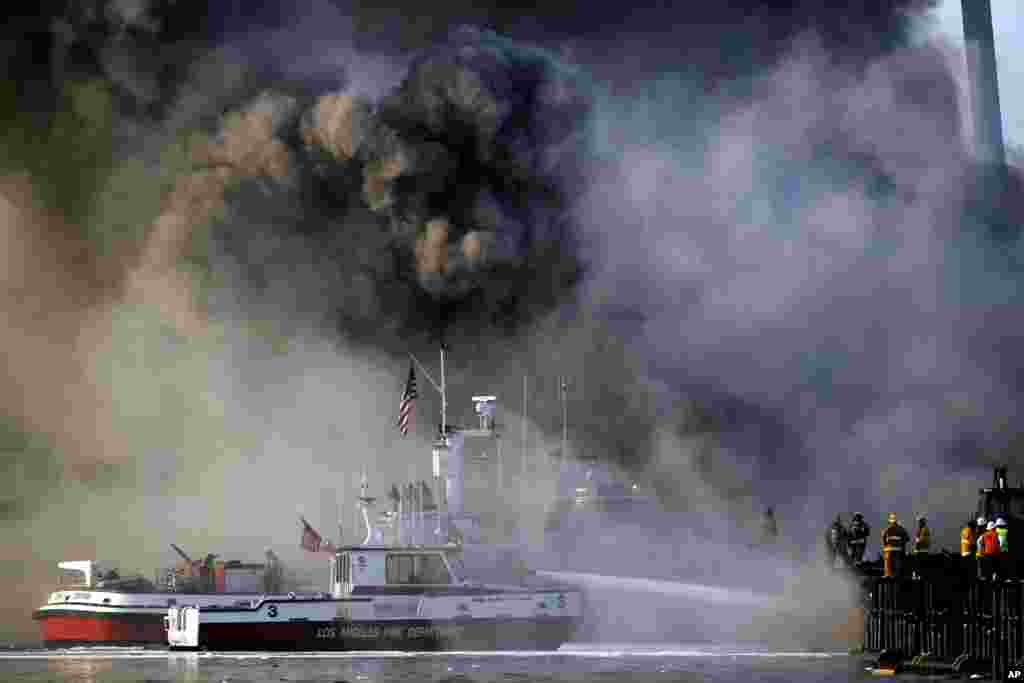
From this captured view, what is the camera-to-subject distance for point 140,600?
7419 centimetres

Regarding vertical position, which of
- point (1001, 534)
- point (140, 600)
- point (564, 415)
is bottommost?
point (140, 600)

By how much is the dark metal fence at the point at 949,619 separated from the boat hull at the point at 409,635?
10.5 metres

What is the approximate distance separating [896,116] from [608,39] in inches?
856

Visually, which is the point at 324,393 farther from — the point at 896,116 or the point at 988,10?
the point at 988,10

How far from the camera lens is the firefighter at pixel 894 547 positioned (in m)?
60.2

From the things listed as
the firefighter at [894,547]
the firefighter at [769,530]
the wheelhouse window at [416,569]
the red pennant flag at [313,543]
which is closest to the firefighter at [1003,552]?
the firefighter at [894,547]

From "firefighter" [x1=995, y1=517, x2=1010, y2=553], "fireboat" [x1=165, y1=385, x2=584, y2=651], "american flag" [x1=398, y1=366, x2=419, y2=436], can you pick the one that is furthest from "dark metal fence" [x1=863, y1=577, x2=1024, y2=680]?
"american flag" [x1=398, y1=366, x2=419, y2=436]

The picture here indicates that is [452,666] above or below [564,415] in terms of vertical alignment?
below

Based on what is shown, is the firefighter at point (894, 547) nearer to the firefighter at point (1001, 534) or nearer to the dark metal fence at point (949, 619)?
the dark metal fence at point (949, 619)

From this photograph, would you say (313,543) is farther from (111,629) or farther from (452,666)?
(452,666)

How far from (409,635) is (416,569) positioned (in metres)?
2.10

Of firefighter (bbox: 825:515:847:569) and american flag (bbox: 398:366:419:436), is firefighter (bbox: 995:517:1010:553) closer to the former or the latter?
firefighter (bbox: 825:515:847:569)

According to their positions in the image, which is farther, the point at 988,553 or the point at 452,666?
the point at 452,666

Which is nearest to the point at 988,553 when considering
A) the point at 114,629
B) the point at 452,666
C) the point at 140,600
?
the point at 452,666
